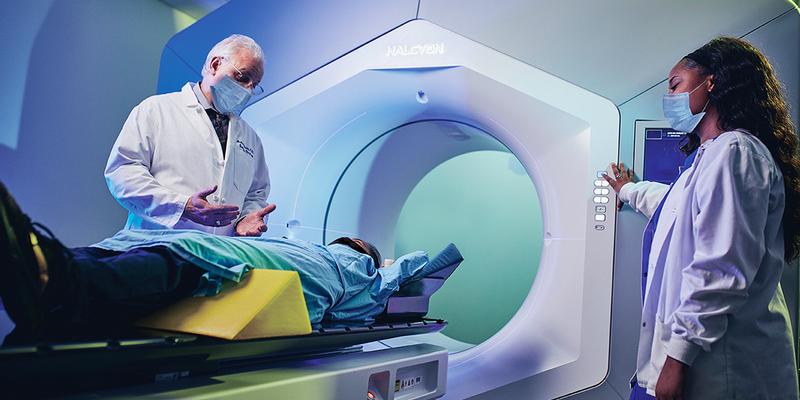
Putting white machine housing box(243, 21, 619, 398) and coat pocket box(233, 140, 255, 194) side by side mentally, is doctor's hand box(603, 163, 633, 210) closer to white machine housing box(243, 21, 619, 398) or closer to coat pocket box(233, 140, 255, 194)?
white machine housing box(243, 21, 619, 398)

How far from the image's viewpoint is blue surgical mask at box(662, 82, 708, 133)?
154 cm

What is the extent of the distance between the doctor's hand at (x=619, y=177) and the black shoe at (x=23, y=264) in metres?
1.56

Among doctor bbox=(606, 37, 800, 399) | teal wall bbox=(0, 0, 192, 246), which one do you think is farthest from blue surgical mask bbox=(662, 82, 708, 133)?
teal wall bbox=(0, 0, 192, 246)

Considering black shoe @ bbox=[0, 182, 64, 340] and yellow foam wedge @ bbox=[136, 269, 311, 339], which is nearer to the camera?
black shoe @ bbox=[0, 182, 64, 340]

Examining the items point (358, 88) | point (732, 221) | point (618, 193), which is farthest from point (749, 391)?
point (358, 88)

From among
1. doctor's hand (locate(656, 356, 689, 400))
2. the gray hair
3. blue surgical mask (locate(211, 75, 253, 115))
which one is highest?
the gray hair

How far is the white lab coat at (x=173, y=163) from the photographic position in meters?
1.75

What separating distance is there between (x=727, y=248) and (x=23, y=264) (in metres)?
1.20

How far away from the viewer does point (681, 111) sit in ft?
5.10

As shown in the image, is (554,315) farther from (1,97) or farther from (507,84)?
(1,97)

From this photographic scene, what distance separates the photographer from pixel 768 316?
1360 mm

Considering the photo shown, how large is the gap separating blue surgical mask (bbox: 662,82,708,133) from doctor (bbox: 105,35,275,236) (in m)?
1.06

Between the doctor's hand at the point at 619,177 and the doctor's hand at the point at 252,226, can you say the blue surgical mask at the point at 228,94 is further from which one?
the doctor's hand at the point at 619,177

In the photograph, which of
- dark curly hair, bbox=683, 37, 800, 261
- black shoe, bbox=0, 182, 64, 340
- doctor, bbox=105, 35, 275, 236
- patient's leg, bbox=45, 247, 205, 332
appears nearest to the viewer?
black shoe, bbox=0, 182, 64, 340
